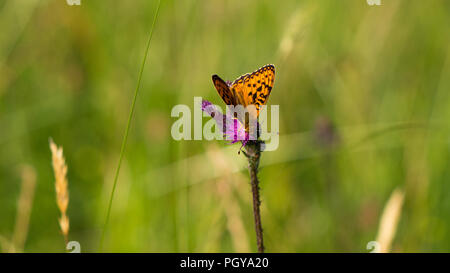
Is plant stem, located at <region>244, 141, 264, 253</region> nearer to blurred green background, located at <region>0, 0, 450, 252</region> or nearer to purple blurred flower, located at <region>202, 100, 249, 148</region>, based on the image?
purple blurred flower, located at <region>202, 100, 249, 148</region>

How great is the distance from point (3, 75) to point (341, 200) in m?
1.65

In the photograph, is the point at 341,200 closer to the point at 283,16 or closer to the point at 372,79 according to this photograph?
the point at 372,79

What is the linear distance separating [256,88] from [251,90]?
0.02m

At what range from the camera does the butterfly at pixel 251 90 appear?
0.92m

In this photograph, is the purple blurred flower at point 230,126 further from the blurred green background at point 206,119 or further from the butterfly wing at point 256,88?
the blurred green background at point 206,119

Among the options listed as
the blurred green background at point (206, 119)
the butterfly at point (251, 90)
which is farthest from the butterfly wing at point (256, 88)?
the blurred green background at point (206, 119)

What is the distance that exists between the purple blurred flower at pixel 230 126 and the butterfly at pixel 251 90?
3 centimetres

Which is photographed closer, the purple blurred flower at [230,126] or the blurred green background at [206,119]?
the purple blurred flower at [230,126]

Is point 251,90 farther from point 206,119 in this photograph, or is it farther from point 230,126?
point 206,119

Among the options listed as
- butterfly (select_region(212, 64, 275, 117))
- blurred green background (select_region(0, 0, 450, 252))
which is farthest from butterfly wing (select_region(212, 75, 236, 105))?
blurred green background (select_region(0, 0, 450, 252))

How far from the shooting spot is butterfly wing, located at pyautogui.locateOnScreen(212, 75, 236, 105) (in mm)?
890

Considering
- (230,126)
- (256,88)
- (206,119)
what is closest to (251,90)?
(256,88)

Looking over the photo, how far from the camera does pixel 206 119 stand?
7.32ft
